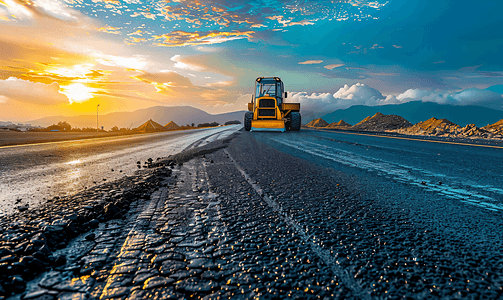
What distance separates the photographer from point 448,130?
1914 cm

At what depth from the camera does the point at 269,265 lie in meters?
1.41

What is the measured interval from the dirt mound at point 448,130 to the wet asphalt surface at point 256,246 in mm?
17159

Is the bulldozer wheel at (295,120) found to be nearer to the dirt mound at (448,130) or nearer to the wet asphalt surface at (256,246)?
the dirt mound at (448,130)

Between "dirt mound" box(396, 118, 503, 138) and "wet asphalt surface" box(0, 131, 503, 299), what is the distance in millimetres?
17159

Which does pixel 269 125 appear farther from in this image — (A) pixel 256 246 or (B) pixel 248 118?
(A) pixel 256 246

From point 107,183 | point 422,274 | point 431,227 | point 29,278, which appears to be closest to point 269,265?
point 422,274

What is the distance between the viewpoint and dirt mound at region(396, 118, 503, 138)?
624 inches

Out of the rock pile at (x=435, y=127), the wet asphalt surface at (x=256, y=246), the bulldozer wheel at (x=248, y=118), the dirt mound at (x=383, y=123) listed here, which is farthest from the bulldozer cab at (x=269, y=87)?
the wet asphalt surface at (x=256, y=246)

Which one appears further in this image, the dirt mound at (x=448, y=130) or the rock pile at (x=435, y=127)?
the rock pile at (x=435, y=127)

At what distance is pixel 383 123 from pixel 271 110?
18.8 m

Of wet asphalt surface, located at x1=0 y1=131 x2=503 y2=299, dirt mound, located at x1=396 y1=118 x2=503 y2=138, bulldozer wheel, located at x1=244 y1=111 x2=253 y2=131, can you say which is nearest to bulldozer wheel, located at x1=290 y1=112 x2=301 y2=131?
bulldozer wheel, located at x1=244 y1=111 x2=253 y2=131

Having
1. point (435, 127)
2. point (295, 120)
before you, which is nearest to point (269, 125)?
point (295, 120)

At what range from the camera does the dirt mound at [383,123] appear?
28.9 metres

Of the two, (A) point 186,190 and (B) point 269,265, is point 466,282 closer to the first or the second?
(B) point 269,265
